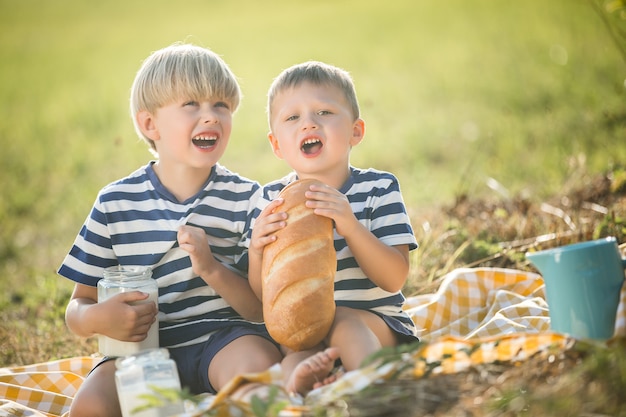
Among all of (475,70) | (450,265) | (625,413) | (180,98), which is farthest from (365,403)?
(475,70)

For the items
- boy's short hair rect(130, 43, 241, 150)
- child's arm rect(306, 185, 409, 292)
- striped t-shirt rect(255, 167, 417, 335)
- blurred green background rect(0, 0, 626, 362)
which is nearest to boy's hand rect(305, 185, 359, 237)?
child's arm rect(306, 185, 409, 292)

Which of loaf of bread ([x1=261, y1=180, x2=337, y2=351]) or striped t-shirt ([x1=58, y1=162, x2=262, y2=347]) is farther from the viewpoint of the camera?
striped t-shirt ([x1=58, y1=162, x2=262, y2=347])

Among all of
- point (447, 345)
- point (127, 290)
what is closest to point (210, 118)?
point (127, 290)

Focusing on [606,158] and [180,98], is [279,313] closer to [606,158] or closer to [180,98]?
[180,98]

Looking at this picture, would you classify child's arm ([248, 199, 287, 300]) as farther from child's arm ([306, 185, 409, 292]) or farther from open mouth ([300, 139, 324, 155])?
open mouth ([300, 139, 324, 155])

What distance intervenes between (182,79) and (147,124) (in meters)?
0.27

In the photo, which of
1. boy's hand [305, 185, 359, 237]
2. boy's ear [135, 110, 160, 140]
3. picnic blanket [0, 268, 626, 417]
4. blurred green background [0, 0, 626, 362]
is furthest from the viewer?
blurred green background [0, 0, 626, 362]

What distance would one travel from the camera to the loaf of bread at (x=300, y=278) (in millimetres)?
2287

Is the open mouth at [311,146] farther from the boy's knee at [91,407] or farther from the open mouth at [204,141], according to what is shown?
the boy's knee at [91,407]

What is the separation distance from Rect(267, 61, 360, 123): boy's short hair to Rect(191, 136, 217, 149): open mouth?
0.84 feet

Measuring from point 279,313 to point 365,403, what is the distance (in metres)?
0.52

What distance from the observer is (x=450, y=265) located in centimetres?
406

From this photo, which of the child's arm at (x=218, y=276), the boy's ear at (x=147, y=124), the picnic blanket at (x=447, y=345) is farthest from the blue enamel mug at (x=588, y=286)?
the boy's ear at (x=147, y=124)

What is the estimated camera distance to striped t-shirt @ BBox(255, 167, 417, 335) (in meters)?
2.66
